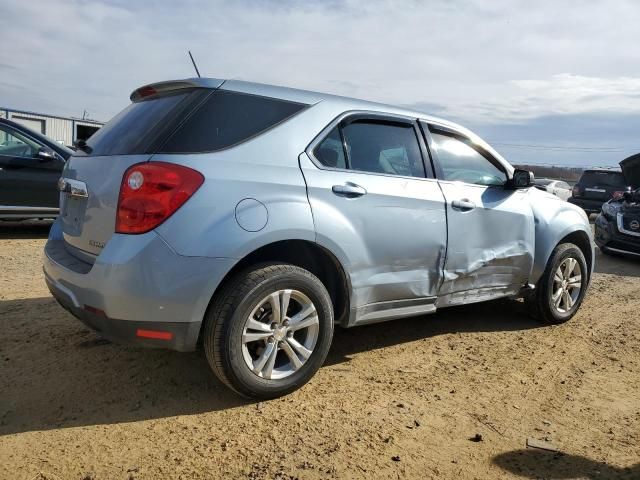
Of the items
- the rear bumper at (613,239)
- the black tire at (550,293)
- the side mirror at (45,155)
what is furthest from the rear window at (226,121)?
the rear bumper at (613,239)

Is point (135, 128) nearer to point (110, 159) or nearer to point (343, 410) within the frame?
point (110, 159)

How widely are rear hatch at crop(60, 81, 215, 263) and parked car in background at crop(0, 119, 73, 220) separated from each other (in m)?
4.95

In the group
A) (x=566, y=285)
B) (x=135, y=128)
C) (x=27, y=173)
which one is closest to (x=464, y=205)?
(x=566, y=285)

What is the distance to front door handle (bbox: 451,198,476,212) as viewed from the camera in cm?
395

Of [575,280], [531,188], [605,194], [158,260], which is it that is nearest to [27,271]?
[158,260]

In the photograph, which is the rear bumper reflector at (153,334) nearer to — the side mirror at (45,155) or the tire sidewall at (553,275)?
the tire sidewall at (553,275)

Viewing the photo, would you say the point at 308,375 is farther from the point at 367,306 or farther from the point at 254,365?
the point at 367,306

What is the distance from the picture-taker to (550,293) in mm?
4809

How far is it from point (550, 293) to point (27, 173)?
22.9ft

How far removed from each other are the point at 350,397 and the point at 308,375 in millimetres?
282

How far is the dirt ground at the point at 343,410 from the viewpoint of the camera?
255 cm

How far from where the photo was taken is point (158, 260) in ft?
8.89

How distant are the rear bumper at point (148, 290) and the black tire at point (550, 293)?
122 inches

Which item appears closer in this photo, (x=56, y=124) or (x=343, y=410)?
(x=343, y=410)
